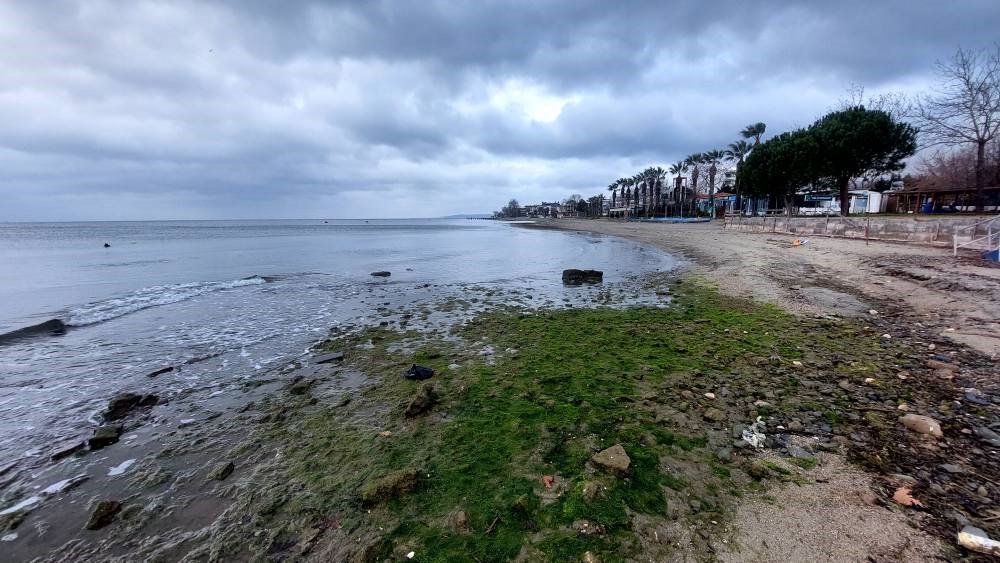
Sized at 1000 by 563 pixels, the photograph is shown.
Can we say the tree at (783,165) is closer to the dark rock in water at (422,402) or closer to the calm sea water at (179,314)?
the calm sea water at (179,314)

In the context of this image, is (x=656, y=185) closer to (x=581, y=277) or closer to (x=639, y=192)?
(x=639, y=192)

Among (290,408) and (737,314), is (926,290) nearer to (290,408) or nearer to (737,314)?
(737,314)

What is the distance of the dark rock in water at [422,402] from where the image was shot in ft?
18.7

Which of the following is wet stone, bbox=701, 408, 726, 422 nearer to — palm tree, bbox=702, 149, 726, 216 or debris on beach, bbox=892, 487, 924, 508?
debris on beach, bbox=892, 487, 924, 508

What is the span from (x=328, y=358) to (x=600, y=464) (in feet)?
20.5

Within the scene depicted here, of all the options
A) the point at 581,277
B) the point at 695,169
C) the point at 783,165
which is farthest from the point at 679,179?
the point at 581,277

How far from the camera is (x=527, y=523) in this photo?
11.7ft

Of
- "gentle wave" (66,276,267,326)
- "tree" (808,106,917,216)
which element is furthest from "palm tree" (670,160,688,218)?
"gentle wave" (66,276,267,326)

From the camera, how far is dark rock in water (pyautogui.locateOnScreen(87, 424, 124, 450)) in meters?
5.29

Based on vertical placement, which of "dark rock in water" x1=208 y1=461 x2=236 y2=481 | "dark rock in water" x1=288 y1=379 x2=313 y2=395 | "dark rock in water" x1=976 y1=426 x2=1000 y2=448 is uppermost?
"dark rock in water" x1=976 y1=426 x2=1000 y2=448

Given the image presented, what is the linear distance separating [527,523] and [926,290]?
14.3 metres

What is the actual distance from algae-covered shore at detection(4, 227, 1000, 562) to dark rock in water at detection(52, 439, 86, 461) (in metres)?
1.38

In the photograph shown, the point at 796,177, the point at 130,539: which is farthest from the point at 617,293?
the point at 796,177

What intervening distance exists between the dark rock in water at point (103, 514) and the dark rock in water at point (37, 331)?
424 inches
